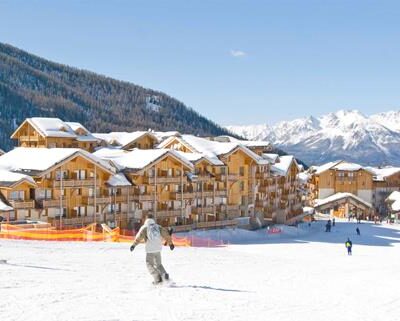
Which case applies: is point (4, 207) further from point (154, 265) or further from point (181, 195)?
point (154, 265)

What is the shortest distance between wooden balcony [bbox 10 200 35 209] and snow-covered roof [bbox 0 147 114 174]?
263cm

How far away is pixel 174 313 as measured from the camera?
1187 centimetres

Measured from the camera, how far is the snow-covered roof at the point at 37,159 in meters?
49.6

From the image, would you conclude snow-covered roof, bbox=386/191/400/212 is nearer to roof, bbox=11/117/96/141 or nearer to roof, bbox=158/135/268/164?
roof, bbox=158/135/268/164

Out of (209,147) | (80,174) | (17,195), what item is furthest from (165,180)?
(17,195)

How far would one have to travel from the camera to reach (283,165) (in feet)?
277

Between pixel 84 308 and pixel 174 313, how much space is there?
5.60 ft

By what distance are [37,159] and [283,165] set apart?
41.2 m

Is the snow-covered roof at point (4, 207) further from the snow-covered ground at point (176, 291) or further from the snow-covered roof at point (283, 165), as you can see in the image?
the snow-covered roof at point (283, 165)

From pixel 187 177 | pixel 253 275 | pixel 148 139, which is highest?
pixel 148 139

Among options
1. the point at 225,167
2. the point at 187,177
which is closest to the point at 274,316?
the point at 187,177

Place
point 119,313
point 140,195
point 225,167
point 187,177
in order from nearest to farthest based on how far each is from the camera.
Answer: point 119,313, point 140,195, point 187,177, point 225,167

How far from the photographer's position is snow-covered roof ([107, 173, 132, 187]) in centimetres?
5419

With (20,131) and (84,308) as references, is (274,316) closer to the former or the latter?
(84,308)
